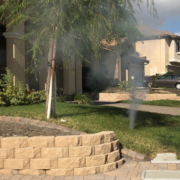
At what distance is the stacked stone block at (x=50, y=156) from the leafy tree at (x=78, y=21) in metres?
2.40

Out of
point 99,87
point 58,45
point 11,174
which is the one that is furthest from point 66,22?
point 99,87

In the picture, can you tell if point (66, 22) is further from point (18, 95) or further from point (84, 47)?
point (18, 95)

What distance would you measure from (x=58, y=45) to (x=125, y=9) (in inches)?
78.5

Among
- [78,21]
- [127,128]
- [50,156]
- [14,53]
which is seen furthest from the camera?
[14,53]

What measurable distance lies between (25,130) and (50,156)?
1386 millimetres

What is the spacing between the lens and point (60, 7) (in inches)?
258

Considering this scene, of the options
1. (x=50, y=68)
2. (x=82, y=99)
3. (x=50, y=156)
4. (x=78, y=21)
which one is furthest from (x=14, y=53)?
(x=50, y=156)

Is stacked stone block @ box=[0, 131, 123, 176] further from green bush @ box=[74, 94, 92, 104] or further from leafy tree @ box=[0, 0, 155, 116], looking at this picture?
green bush @ box=[74, 94, 92, 104]

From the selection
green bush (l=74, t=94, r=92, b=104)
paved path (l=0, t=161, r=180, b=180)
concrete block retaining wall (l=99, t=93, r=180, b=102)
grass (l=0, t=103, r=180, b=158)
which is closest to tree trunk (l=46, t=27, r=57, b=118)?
grass (l=0, t=103, r=180, b=158)

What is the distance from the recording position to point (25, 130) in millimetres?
5883

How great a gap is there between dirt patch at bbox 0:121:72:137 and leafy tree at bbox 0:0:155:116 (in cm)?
147

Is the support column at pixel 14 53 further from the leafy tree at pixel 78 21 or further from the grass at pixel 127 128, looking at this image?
the leafy tree at pixel 78 21

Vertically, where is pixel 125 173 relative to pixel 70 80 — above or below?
below

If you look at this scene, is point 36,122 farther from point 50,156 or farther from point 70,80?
point 70,80
